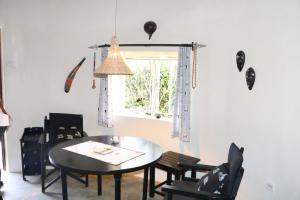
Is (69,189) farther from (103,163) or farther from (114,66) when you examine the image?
(114,66)

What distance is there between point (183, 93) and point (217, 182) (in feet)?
4.76

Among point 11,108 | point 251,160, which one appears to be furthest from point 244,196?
point 11,108

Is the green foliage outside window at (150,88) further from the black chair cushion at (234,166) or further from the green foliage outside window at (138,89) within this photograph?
the black chair cushion at (234,166)

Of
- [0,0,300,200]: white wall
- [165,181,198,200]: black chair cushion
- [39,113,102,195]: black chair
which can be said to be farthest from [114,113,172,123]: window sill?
[165,181,198,200]: black chair cushion

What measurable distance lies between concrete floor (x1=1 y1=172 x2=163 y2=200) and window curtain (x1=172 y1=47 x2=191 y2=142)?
0.89 metres

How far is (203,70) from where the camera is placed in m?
3.30

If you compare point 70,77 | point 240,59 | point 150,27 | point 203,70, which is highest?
point 150,27

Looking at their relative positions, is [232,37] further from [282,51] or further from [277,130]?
[277,130]

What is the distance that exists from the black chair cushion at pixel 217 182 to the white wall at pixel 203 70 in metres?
0.64

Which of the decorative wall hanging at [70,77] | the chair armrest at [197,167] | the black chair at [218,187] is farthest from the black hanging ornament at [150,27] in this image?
the black chair at [218,187]

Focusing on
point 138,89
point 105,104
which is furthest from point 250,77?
point 105,104

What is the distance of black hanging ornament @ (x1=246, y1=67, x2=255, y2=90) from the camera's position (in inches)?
105

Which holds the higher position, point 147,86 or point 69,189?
point 147,86

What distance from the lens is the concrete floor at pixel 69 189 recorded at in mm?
3131
